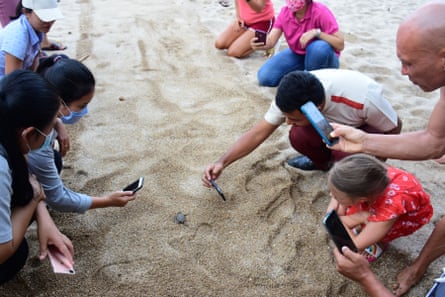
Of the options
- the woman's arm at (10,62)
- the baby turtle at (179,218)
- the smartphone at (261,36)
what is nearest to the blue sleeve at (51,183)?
the baby turtle at (179,218)

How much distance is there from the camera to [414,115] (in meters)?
3.00

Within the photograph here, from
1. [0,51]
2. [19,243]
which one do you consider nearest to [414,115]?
[19,243]

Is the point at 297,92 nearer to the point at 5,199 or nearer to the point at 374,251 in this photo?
the point at 374,251

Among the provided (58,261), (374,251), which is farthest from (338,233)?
(58,261)

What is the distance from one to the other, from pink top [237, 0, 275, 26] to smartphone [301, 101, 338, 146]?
2451mm

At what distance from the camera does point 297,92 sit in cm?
191

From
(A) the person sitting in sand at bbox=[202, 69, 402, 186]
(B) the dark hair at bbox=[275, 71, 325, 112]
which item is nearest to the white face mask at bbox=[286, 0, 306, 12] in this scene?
(A) the person sitting in sand at bbox=[202, 69, 402, 186]

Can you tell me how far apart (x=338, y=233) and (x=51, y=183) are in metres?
A: 1.27

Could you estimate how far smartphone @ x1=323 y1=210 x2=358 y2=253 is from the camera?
156cm

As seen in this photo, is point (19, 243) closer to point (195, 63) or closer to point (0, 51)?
point (0, 51)

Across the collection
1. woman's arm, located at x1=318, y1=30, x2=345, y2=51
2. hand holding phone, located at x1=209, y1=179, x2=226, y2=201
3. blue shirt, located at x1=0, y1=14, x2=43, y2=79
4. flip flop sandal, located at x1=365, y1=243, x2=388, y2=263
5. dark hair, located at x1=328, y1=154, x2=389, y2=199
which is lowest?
flip flop sandal, located at x1=365, y1=243, x2=388, y2=263

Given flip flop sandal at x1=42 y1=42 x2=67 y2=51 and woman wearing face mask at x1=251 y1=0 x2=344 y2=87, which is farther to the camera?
flip flop sandal at x1=42 y1=42 x2=67 y2=51

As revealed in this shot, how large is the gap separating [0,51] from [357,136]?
88.3 inches

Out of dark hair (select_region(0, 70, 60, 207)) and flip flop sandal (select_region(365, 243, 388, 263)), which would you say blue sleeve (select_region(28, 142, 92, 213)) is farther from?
flip flop sandal (select_region(365, 243, 388, 263))
